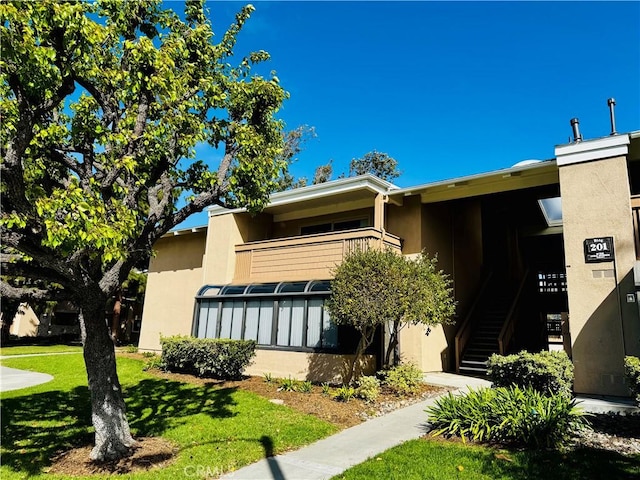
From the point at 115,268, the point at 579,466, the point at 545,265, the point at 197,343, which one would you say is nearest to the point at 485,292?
the point at 545,265

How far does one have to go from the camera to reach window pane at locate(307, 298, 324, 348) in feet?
44.6

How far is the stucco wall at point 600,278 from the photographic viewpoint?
407 inches

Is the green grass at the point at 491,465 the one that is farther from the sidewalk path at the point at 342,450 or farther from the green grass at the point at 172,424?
the green grass at the point at 172,424

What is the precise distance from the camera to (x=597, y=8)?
37.1 ft

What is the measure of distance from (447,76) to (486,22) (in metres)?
3.18

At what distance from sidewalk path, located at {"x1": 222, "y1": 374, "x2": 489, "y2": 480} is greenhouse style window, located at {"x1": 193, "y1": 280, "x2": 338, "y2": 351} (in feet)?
14.8

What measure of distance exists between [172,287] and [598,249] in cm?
1779

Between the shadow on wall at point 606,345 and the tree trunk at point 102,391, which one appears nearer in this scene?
the tree trunk at point 102,391

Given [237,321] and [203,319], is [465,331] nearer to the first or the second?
[237,321]

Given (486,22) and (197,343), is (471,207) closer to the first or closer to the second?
(486,22)

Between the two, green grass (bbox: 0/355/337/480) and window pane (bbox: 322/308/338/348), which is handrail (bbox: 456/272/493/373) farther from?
green grass (bbox: 0/355/337/480)

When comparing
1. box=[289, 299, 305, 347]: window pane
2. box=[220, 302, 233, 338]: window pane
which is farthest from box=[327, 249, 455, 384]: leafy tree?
box=[220, 302, 233, 338]: window pane

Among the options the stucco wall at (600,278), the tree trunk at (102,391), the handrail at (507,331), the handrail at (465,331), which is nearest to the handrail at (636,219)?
the stucco wall at (600,278)

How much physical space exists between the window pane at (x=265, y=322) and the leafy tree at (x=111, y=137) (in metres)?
6.33
